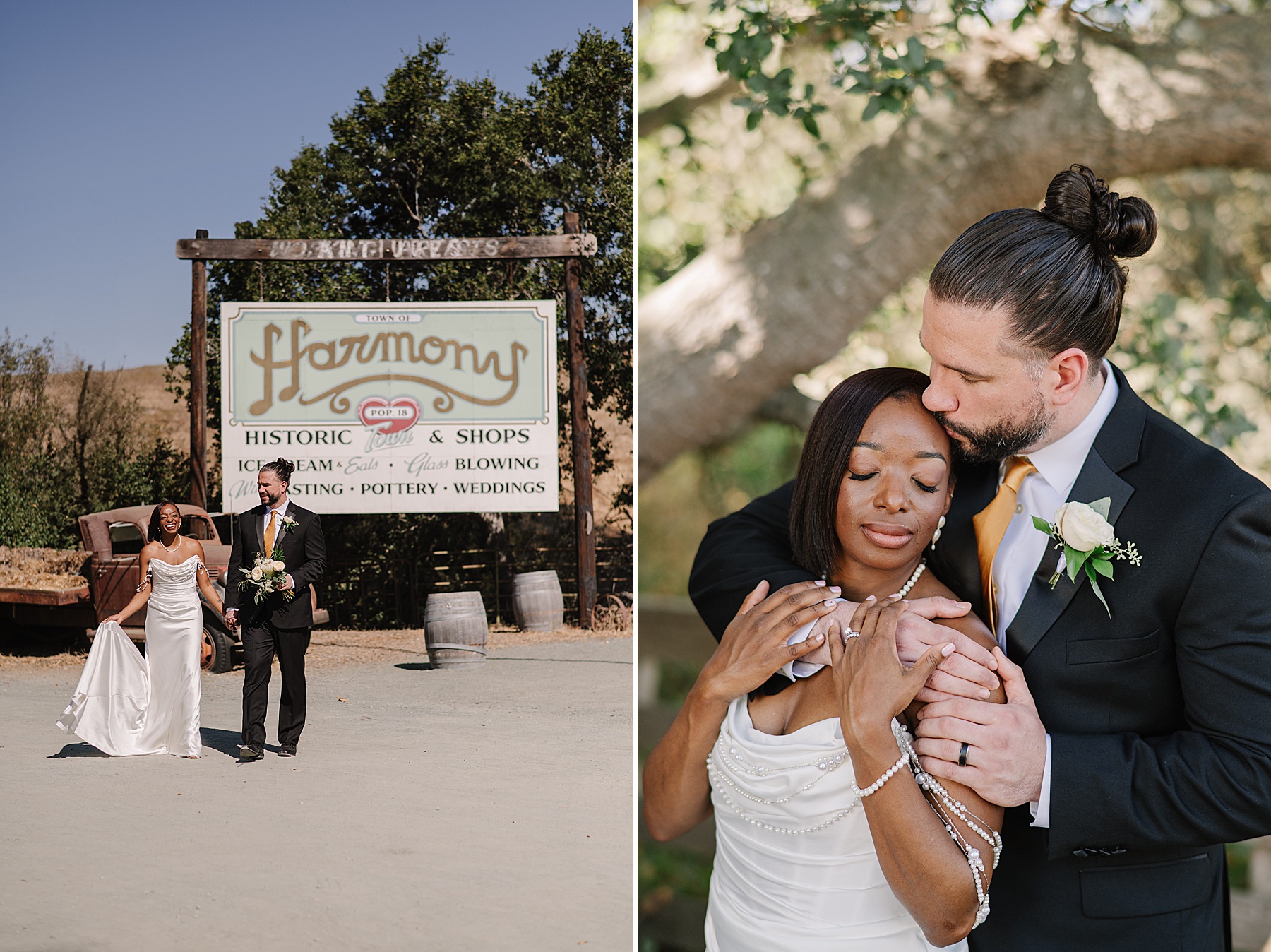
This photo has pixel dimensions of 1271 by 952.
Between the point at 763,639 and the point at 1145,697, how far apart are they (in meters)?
0.59

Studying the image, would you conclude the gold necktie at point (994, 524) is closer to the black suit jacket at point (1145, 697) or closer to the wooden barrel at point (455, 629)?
the black suit jacket at point (1145, 697)

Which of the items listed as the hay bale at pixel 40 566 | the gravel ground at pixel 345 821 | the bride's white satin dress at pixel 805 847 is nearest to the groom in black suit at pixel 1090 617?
the bride's white satin dress at pixel 805 847

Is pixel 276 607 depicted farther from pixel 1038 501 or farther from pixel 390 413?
pixel 1038 501

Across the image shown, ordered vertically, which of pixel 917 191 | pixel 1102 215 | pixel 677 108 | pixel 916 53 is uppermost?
pixel 677 108

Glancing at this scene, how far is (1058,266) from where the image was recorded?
1.52 meters

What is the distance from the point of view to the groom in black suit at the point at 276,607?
2514 millimetres

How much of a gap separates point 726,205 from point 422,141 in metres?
2.32

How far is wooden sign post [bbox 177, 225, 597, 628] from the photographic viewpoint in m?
2.66

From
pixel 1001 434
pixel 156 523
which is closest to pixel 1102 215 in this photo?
pixel 1001 434

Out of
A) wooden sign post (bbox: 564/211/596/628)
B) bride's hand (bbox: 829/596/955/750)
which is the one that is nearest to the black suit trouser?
wooden sign post (bbox: 564/211/596/628)

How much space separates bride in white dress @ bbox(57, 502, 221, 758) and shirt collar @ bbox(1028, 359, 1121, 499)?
193 cm

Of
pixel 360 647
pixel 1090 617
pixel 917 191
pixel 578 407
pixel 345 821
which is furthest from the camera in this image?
pixel 917 191

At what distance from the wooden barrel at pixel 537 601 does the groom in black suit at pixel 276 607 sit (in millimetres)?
523

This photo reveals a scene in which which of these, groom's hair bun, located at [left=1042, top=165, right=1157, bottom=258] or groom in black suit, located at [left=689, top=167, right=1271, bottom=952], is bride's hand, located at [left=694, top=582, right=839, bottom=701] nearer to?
groom in black suit, located at [left=689, top=167, right=1271, bottom=952]
